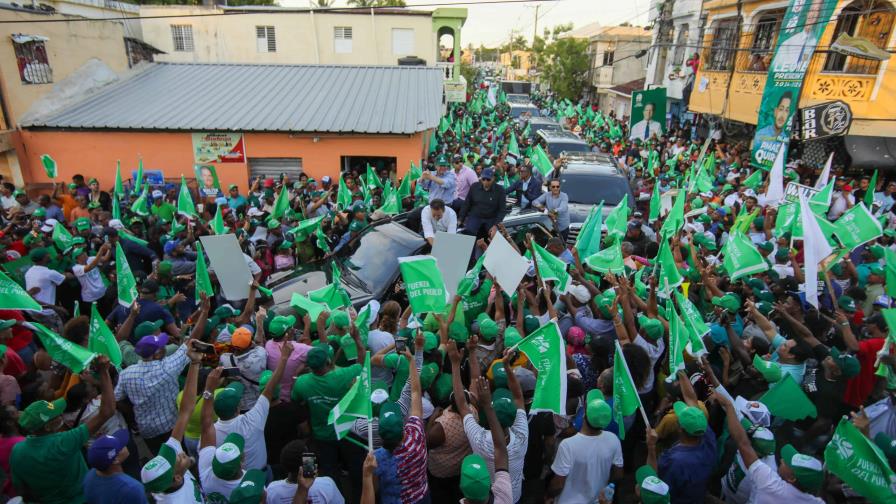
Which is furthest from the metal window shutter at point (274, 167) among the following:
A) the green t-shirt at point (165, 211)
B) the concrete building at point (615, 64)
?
the concrete building at point (615, 64)

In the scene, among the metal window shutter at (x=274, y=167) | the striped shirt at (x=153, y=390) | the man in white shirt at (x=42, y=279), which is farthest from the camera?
the metal window shutter at (x=274, y=167)

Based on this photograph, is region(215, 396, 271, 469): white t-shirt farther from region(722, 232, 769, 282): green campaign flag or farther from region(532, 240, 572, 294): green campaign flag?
region(722, 232, 769, 282): green campaign flag

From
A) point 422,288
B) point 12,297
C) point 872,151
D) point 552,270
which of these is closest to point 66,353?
point 12,297

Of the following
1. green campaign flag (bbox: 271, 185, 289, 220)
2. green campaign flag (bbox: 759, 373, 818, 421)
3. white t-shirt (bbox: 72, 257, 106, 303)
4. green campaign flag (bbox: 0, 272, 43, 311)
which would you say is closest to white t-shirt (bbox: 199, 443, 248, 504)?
green campaign flag (bbox: 0, 272, 43, 311)

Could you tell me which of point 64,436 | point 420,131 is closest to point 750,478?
point 64,436

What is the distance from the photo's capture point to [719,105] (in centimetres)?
1902

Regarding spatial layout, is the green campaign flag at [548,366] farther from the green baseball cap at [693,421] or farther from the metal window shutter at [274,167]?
the metal window shutter at [274,167]

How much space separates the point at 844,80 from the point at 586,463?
→ 1442 cm

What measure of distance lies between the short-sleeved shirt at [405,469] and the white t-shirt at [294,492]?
0.28 metres

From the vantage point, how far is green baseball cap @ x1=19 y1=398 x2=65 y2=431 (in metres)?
2.80

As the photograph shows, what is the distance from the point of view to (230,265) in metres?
5.58

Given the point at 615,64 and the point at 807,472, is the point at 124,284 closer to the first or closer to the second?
the point at 807,472

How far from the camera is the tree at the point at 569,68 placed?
127ft

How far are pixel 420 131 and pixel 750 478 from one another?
39.1ft
